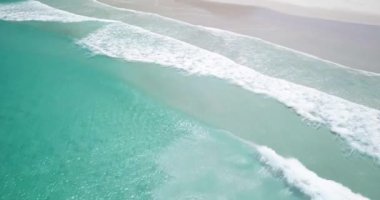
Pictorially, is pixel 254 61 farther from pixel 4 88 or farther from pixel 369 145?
pixel 4 88

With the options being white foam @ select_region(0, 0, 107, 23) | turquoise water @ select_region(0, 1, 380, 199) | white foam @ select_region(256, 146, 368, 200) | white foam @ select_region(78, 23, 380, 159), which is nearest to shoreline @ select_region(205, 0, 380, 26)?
turquoise water @ select_region(0, 1, 380, 199)

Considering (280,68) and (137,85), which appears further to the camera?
(280,68)

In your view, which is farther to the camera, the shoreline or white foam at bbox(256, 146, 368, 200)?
the shoreline

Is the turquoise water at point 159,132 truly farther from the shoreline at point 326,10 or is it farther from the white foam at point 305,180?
the shoreline at point 326,10

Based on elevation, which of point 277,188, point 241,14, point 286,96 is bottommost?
point 277,188

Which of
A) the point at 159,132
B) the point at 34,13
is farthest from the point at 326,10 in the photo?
the point at 34,13

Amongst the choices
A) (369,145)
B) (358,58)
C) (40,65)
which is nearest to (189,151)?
(369,145)

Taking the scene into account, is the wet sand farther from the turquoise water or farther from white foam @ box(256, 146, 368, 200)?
white foam @ box(256, 146, 368, 200)
